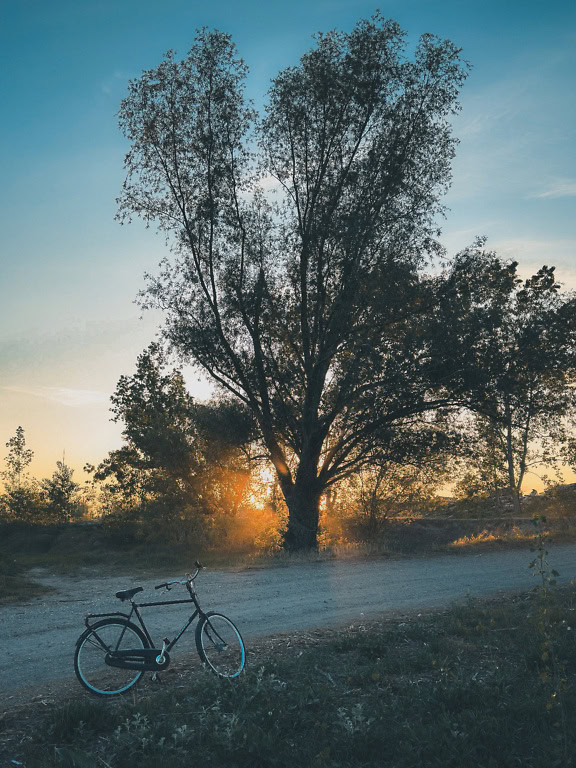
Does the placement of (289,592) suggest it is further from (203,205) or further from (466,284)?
(203,205)

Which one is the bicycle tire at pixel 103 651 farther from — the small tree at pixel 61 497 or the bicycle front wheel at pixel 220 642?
the small tree at pixel 61 497

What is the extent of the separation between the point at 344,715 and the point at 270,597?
6885 mm

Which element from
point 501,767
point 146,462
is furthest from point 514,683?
point 146,462

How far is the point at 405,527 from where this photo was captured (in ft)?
114

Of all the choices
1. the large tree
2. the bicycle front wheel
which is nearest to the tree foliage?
the large tree

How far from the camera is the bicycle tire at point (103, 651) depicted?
6984 millimetres

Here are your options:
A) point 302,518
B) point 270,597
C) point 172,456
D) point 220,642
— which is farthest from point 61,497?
point 220,642

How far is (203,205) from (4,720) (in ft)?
63.1

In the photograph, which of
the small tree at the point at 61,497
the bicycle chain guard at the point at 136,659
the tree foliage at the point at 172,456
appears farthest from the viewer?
the small tree at the point at 61,497

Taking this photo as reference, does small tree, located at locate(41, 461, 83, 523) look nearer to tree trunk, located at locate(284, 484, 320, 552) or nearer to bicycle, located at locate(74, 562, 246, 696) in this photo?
tree trunk, located at locate(284, 484, 320, 552)

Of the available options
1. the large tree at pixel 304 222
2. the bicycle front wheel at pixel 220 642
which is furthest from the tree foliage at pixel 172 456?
the bicycle front wheel at pixel 220 642

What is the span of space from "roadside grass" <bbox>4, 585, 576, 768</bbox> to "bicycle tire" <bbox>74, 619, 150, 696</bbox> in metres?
0.22

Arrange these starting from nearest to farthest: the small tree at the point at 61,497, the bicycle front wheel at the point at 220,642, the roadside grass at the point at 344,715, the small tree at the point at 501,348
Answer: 1. the roadside grass at the point at 344,715
2. the bicycle front wheel at the point at 220,642
3. the small tree at the point at 501,348
4. the small tree at the point at 61,497

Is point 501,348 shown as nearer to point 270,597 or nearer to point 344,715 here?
point 270,597
